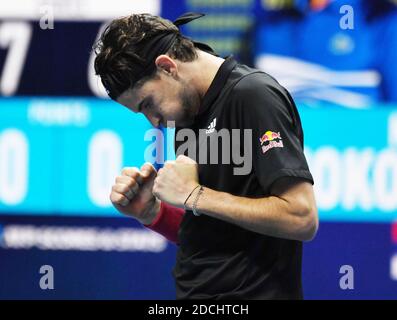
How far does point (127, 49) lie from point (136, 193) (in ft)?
1.52

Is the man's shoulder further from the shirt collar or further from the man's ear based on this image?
the man's ear

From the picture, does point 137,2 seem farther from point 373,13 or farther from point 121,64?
point 121,64

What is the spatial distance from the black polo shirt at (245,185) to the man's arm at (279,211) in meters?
0.03

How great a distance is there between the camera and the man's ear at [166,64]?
200cm

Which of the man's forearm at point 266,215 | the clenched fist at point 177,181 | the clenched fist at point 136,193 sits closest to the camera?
the man's forearm at point 266,215

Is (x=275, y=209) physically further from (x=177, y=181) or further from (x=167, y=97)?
(x=167, y=97)

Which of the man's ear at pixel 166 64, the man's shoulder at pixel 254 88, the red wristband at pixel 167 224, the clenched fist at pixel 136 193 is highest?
the man's ear at pixel 166 64

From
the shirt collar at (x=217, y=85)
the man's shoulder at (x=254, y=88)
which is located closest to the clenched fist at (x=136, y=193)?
the shirt collar at (x=217, y=85)

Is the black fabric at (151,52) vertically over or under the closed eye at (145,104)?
over

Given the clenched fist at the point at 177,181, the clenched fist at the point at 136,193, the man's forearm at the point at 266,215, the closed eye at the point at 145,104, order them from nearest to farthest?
the man's forearm at the point at 266,215, the clenched fist at the point at 177,181, the closed eye at the point at 145,104, the clenched fist at the point at 136,193

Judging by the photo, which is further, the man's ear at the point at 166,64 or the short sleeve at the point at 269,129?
the man's ear at the point at 166,64

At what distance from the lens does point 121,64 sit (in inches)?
78.4

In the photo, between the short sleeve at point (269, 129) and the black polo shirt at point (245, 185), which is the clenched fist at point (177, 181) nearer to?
the black polo shirt at point (245, 185)

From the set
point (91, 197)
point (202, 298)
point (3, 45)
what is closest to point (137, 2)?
point (3, 45)
